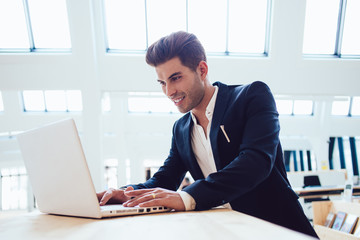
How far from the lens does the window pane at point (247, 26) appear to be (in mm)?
6591

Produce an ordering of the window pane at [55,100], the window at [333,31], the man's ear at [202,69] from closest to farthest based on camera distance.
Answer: the man's ear at [202,69] → the window at [333,31] → the window pane at [55,100]

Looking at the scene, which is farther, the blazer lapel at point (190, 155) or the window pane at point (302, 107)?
the window pane at point (302, 107)

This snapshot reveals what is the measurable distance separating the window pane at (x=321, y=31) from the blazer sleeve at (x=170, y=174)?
6.46 m

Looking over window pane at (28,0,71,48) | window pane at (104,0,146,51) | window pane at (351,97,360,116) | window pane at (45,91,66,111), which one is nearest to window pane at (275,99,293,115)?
window pane at (351,97,360,116)

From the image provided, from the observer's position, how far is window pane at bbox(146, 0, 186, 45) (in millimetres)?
6617

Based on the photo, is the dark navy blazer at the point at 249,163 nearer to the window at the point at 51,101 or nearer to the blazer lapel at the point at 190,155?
the blazer lapel at the point at 190,155

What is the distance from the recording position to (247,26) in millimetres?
6816

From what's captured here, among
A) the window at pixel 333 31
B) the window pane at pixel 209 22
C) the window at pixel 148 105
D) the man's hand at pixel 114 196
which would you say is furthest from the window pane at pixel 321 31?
the man's hand at pixel 114 196

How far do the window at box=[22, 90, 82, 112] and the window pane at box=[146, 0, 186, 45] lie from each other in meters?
5.33

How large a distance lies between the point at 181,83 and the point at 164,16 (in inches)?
219

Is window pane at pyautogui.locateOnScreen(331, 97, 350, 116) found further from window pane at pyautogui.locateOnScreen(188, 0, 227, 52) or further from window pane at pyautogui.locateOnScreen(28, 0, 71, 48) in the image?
window pane at pyautogui.locateOnScreen(28, 0, 71, 48)

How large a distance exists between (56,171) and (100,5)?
591cm

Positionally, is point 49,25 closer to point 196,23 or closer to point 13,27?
point 13,27

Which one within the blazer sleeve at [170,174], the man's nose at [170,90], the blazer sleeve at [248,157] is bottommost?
the blazer sleeve at [170,174]
